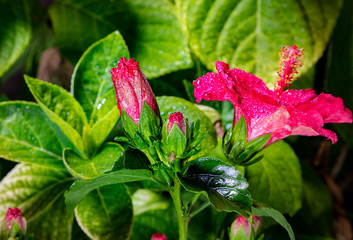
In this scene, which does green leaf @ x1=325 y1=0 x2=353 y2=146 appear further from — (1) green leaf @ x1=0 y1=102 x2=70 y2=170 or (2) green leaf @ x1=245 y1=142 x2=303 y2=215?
(1) green leaf @ x1=0 y1=102 x2=70 y2=170

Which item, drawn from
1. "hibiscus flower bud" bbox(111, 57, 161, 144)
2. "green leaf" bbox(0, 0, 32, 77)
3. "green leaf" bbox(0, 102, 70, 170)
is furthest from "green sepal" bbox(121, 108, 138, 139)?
"green leaf" bbox(0, 0, 32, 77)

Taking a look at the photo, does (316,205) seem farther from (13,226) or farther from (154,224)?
(13,226)

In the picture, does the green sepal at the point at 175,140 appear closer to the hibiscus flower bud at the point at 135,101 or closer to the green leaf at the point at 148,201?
the hibiscus flower bud at the point at 135,101

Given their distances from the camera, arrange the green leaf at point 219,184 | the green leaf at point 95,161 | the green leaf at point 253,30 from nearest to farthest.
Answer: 1. the green leaf at point 219,184
2. the green leaf at point 95,161
3. the green leaf at point 253,30

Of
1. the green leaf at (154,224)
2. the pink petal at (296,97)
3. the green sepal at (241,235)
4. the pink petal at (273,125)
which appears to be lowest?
the green leaf at (154,224)

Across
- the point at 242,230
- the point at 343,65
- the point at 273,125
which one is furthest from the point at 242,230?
the point at 343,65

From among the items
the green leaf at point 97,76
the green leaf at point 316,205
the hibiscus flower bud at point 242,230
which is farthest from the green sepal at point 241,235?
the green leaf at point 316,205
